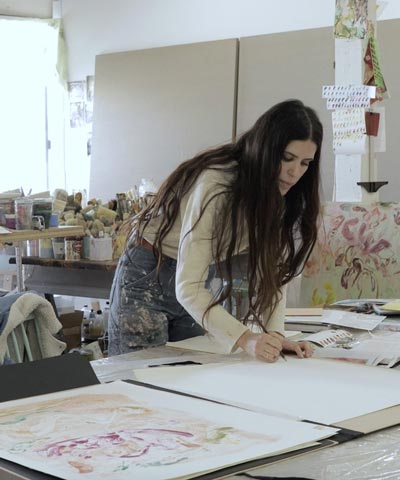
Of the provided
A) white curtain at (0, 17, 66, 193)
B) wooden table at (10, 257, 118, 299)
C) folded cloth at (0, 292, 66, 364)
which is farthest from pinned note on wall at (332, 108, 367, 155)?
white curtain at (0, 17, 66, 193)

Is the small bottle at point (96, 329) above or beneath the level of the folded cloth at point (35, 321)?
beneath

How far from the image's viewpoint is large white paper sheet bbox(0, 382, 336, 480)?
2.93 feet

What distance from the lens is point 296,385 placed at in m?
1.30

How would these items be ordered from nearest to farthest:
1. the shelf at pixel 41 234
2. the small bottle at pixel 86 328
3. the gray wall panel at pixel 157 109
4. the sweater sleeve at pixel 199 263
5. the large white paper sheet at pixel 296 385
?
1. the large white paper sheet at pixel 296 385
2. the sweater sleeve at pixel 199 263
3. the shelf at pixel 41 234
4. the small bottle at pixel 86 328
5. the gray wall panel at pixel 157 109

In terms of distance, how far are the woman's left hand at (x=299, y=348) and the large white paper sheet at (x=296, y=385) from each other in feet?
0.07

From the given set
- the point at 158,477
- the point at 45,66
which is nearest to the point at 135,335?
the point at 158,477

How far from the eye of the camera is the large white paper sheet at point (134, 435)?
89cm

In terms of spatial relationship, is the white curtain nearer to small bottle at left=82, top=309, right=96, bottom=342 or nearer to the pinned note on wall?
small bottle at left=82, top=309, right=96, bottom=342

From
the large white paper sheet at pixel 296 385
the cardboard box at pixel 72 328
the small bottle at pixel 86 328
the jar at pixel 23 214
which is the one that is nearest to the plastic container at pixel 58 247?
the jar at pixel 23 214

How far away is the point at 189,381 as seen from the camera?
4.33 ft

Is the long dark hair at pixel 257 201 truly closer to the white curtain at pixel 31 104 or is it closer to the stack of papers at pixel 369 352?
the stack of papers at pixel 369 352

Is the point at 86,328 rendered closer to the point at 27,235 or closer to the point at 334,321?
the point at 27,235

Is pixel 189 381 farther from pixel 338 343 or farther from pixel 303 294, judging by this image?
pixel 303 294

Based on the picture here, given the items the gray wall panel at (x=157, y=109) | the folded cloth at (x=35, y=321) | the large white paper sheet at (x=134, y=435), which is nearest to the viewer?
the large white paper sheet at (x=134, y=435)
